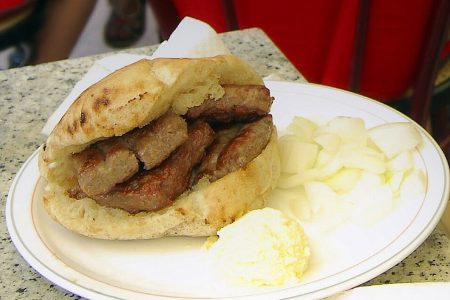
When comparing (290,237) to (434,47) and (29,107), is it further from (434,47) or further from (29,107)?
(434,47)

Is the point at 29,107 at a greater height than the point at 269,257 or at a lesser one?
lesser

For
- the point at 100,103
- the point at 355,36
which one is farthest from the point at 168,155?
the point at 355,36

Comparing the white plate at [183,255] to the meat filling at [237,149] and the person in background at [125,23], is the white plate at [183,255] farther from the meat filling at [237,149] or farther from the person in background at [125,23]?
the person in background at [125,23]

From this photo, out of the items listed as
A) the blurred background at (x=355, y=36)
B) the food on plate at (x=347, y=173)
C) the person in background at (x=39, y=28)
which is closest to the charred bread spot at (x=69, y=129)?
the food on plate at (x=347, y=173)

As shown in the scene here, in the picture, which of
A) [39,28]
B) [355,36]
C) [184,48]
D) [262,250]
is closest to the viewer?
[262,250]

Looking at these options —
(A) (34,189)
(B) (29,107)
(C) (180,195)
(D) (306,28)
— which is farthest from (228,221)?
(D) (306,28)

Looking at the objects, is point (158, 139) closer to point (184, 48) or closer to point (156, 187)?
point (156, 187)
